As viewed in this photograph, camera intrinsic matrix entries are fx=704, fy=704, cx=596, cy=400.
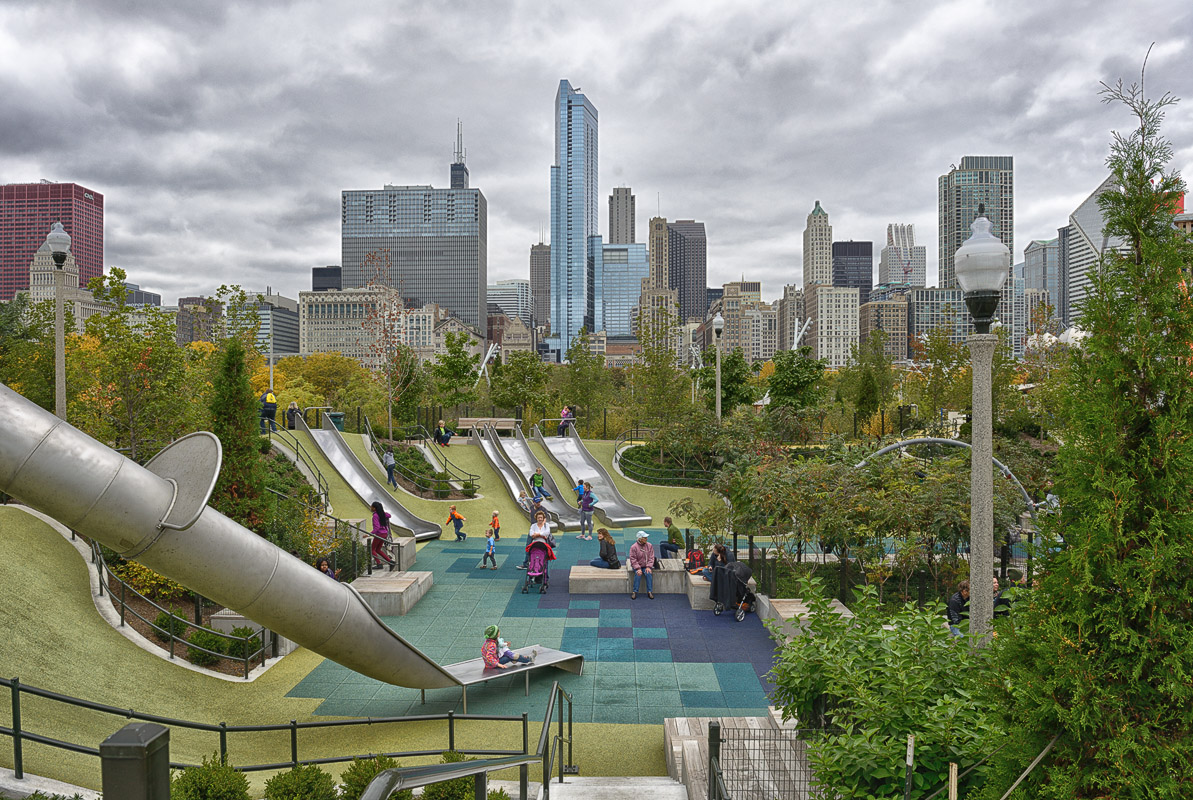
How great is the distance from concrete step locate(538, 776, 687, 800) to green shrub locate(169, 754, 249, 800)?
255cm

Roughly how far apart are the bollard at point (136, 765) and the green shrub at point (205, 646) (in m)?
9.68

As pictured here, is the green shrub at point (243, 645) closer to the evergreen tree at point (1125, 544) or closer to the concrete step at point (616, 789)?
the concrete step at point (616, 789)

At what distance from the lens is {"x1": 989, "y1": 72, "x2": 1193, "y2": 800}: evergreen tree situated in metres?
3.34

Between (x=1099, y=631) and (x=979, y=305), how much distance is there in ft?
9.92

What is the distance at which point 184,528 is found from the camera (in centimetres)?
653

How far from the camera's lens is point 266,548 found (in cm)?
763

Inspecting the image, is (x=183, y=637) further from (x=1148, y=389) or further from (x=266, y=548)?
(x=1148, y=389)

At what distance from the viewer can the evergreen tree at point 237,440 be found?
42.7 ft

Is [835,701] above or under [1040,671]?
under

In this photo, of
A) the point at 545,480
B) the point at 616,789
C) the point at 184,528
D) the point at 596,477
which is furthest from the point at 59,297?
the point at 596,477

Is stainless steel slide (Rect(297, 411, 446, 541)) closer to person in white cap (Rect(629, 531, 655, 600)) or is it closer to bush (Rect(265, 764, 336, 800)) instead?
person in white cap (Rect(629, 531, 655, 600))

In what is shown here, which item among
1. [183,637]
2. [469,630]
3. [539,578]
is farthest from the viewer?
[539,578]

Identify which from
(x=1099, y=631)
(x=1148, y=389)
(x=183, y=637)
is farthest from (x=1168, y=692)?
(x=183, y=637)

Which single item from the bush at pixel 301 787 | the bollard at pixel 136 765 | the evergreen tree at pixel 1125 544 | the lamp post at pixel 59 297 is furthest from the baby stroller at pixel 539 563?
the bollard at pixel 136 765
